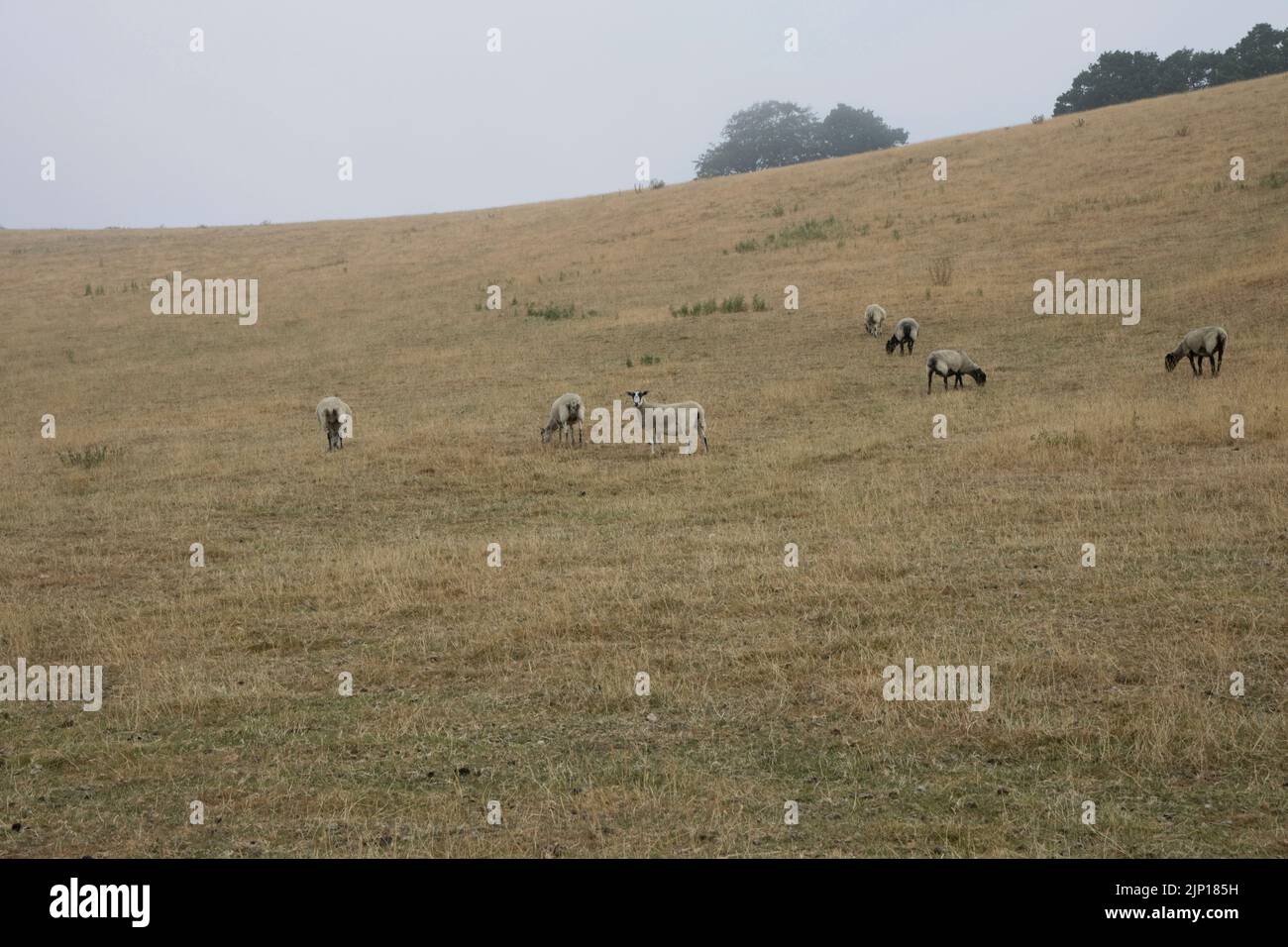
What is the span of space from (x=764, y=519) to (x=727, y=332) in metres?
16.2

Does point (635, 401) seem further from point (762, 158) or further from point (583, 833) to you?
point (762, 158)

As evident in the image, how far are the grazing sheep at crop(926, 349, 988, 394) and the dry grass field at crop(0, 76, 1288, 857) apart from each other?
506 millimetres

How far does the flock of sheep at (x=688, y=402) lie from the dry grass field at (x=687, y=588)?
557 mm

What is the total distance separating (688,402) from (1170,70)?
210 feet

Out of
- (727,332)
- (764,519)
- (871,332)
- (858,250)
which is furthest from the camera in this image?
(858,250)

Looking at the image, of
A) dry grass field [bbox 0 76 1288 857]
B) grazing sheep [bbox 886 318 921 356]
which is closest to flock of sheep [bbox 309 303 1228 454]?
dry grass field [bbox 0 76 1288 857]

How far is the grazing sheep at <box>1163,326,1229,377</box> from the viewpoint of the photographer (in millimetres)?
20172

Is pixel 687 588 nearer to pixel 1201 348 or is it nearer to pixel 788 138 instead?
pixel 1201 348

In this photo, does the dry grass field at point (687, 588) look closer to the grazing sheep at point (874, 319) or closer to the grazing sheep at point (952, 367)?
the grazing sheep at point (952, 367)

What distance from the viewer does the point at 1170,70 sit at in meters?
70.0

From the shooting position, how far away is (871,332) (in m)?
27.3

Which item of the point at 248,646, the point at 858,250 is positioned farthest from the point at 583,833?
the point at 858,250

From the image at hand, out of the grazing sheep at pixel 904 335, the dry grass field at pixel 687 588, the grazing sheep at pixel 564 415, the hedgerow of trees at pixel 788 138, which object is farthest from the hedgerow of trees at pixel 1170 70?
the grazing sheep at pixel 564 415

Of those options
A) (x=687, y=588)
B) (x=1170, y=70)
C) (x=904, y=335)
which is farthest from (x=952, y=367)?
(x=1170, y=70)
